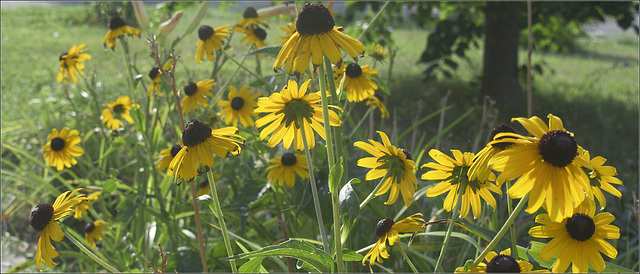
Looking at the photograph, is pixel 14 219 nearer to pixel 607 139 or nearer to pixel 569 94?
pixel 607 139

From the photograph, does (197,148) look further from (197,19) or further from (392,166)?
(197,19)

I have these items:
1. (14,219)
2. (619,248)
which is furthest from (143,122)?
(619,248)

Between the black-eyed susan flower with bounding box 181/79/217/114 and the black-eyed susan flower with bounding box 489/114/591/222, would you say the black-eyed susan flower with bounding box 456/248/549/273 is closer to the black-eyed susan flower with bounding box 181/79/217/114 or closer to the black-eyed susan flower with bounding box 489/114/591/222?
the black-eyed susan flower with bounding box 489/114/591/222

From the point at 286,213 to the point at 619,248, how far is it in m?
1.06

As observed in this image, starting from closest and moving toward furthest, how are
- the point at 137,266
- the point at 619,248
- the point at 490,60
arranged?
the point at 137,266 < the point at 619,248 < the point at 490,60

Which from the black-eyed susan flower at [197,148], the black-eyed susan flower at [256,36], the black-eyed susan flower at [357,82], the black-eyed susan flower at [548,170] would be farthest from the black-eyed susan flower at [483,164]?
the black-eyed susan flower at [256,36]

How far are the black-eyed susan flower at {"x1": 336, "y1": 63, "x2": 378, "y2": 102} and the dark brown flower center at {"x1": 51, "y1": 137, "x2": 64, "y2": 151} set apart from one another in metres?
0.70

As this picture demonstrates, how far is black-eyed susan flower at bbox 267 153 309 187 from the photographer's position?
0.93 m

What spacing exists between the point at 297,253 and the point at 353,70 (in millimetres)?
424

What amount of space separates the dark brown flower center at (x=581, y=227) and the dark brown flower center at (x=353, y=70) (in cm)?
45

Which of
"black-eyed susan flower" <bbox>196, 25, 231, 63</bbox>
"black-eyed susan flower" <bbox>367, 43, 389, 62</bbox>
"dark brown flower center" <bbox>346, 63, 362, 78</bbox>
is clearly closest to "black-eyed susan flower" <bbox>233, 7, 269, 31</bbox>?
"black-eyed susan flower" <bbox>196, 25, 231, 63</bbox>

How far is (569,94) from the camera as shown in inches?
137

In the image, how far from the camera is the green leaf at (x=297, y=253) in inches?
21.4

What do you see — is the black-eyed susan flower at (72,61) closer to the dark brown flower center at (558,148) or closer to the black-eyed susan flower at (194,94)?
the black-eyed susan flower at (194,94)
